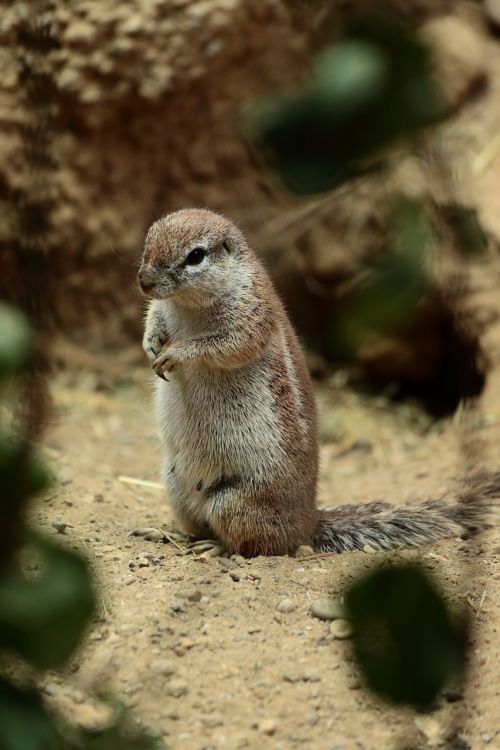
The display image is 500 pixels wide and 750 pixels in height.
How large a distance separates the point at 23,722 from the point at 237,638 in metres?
2.15

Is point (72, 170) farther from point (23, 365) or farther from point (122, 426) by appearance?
point (23, 365)

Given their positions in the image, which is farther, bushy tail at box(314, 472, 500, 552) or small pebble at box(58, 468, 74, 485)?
small pebble at box(58, 468, 74, 485)

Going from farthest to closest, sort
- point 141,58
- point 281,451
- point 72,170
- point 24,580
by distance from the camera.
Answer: point 72,170
point 141,58
point 281,451
point 24,580

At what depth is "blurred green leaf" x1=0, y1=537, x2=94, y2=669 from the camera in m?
1.29

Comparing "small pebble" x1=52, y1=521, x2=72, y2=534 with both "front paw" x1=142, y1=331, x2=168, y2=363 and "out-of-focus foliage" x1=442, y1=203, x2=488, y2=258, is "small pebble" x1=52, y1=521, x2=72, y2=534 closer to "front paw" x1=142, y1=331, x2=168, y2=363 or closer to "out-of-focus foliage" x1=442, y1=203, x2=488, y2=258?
"front paw" x1=142, y1=331, x2=168, y2=363

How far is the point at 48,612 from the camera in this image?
129 cm

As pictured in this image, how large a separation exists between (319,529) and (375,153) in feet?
12.0

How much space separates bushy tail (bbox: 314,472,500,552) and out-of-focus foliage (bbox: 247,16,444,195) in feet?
11.9

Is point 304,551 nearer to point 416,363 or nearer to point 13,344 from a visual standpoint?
point 13,344

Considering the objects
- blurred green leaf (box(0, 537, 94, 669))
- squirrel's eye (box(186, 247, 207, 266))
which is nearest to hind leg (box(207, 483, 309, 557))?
squirrel's eye (box(186, 247, 207, 266))

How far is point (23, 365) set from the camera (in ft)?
4.25

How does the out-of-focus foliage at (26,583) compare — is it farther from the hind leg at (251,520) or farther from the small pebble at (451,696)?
the hind leg at (251,520)

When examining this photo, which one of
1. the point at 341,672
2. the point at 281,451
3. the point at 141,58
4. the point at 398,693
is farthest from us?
the point at 141,58

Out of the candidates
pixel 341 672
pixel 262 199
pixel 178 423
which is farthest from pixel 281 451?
pixel 262 199
